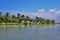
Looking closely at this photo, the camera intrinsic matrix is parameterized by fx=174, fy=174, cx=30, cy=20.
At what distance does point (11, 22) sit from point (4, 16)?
16.5 ft

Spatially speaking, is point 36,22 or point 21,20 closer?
point 21,20

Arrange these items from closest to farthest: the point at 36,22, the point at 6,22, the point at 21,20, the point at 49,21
→ the point at 6,22 < the point at 21,20 < the point at 36,22 < the point at 49,21

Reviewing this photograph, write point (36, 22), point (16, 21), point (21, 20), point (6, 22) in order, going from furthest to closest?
1. point (36, 22)
2. point (21, 20)
3. point (16, 21)
4. point (6, 22)

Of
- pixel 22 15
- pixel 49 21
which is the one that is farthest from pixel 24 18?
pixel 49 21

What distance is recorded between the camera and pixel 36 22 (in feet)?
388

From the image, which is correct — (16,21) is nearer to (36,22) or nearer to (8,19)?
(8,19)

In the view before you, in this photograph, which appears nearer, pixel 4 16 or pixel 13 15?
pixel 4 16

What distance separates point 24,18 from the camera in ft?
360

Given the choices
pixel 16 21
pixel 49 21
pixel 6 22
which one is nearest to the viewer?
pixel 6 22

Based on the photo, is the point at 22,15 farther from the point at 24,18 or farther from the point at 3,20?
the point at 3,20

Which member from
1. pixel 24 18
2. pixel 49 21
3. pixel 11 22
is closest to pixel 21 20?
pixel 24 18

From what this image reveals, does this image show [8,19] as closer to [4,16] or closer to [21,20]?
[4,16]

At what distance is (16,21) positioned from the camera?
97375mm

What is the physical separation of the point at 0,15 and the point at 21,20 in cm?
1578
